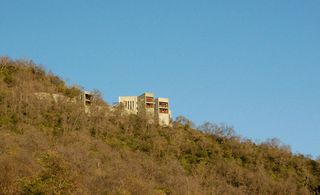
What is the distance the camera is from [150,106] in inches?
2995

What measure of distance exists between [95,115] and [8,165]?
2999 centimetres

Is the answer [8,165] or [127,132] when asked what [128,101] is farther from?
[8,165]

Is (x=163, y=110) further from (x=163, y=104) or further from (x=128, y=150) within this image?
(x=128, y=150)

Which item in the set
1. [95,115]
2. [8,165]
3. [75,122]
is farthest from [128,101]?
[8,165]

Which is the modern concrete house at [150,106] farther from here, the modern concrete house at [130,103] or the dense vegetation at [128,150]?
the dense vegetation at [128,150]

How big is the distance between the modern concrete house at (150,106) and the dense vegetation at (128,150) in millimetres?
1971

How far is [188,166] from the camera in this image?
6512cm

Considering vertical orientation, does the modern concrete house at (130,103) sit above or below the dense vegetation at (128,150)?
above

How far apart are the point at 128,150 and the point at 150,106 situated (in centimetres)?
1331

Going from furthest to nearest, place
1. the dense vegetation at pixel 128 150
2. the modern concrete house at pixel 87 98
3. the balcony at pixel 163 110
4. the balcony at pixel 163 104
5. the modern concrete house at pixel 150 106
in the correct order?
the balcony at pixel 163 110 < the balcony at pixel 163 104 < the modern concrete house at pixel 150 106 < the modern concrete house at pixel 87 98 < the dense vegetation at pixel 128 150

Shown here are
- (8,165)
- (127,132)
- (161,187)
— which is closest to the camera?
(8,165)

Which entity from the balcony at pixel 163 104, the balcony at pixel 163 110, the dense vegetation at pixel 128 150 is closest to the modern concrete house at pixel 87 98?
the dense vegetation at pixel 128 150

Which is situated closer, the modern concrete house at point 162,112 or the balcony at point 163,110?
the modern concrete house at point 162,112

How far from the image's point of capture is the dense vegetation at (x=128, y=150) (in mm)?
50125
